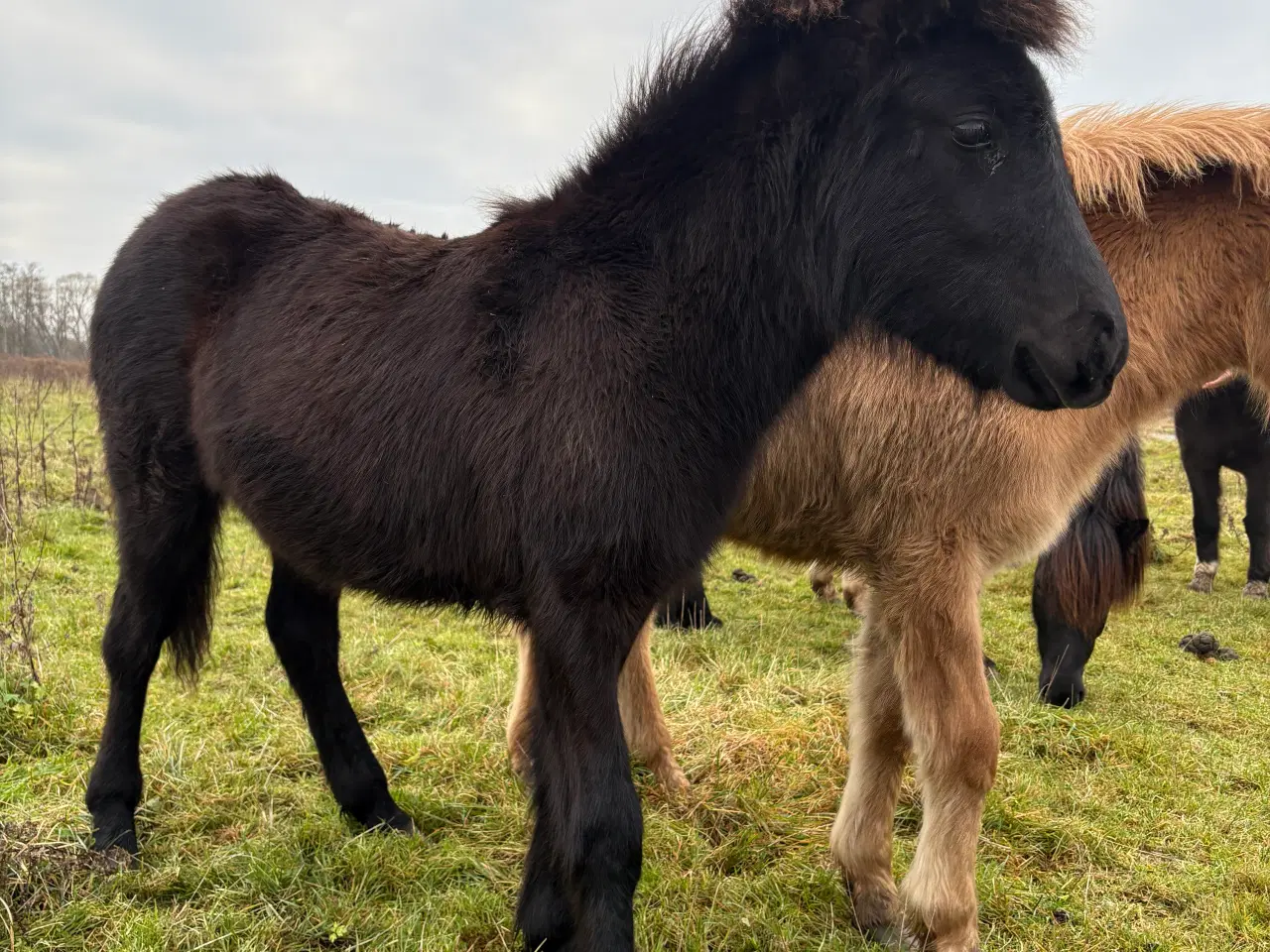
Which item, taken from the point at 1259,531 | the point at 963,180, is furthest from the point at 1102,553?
the point at 1259,531

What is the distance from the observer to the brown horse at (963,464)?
8.34 feet

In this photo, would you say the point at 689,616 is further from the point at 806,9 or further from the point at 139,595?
the point at 806,9

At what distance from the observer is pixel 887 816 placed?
2.82 meters

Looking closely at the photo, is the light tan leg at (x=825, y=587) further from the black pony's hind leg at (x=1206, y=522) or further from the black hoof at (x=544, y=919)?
the black hoof at (x=544, y=919)

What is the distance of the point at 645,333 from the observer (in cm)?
198

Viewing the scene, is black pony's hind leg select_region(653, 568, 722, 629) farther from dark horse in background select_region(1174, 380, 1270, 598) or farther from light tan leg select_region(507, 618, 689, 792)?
dark horse in background select_region(1174, 380, 1270, 598)

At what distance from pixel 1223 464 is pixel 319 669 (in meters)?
8.10

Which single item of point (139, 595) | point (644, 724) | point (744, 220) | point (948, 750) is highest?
point (744, 220)

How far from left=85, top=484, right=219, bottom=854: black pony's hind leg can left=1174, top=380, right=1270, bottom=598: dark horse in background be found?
7784mm

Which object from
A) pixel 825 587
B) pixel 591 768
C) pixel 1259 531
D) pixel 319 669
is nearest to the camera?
pixel 591 768

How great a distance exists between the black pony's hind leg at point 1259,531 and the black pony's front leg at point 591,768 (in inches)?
298

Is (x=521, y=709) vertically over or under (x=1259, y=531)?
under

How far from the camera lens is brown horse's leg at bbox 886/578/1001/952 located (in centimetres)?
250

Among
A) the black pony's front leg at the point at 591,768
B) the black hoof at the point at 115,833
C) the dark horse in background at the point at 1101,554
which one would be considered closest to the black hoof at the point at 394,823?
the black hoof at the point at 115,833
